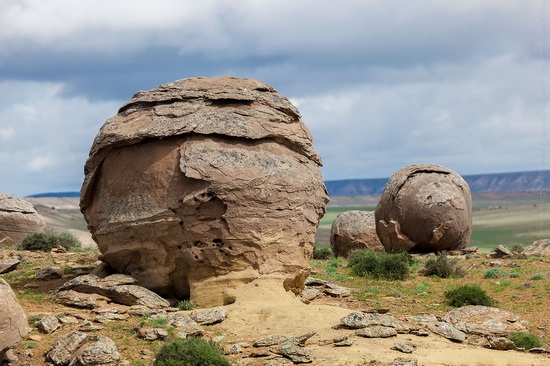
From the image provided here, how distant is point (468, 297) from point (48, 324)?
823 centimetres

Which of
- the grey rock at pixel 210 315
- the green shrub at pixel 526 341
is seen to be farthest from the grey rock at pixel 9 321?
the green shrub at pixel 526 341

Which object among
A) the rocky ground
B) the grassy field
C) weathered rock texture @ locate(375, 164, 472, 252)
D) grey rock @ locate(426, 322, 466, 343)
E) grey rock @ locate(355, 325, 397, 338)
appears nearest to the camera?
the rocky ground

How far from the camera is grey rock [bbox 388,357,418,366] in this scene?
1089 cm

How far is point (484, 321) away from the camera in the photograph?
14.3m

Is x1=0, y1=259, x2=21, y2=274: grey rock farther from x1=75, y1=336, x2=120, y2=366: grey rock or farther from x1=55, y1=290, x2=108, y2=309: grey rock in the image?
x1=75, y1=336, x2=120, y2=366: grey rock

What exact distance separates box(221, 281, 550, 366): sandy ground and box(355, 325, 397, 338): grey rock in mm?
100

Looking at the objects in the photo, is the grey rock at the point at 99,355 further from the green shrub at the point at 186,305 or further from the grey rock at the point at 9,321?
the green shrub at the point at 186,305

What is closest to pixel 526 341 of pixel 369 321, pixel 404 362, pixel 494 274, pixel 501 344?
pixel 501 344

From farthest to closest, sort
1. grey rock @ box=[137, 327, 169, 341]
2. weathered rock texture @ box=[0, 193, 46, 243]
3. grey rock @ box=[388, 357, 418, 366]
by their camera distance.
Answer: weathered rock texture @ box=[0, 193, 46, 243] < grey rock @ box=[137, 327, 169, 341] < grey rock @ box=[388, 357, 418, 366]

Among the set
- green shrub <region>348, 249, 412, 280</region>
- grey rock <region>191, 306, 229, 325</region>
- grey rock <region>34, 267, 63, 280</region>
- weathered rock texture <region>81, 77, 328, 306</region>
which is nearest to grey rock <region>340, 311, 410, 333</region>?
grey rock <region>191, 306, 229, 325</region>

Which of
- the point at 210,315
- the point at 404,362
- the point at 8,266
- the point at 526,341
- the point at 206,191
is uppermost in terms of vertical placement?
the point at 206,191

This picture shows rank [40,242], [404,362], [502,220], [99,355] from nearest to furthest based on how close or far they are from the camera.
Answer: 1. [404,362]
2. [99,355]
3. [40,242]
4. [502,220]

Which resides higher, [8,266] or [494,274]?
[8,266]

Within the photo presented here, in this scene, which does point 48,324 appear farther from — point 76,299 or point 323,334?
point 323,334
